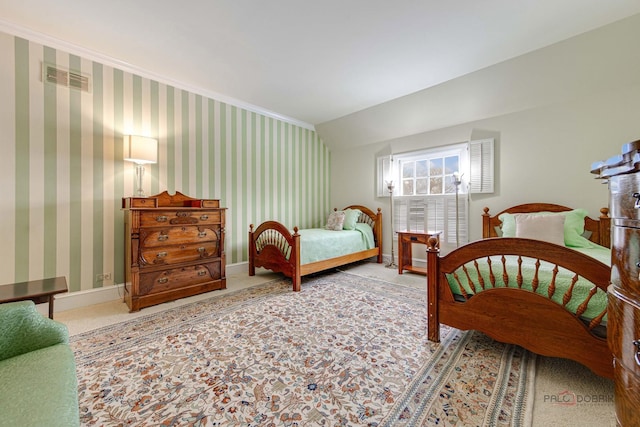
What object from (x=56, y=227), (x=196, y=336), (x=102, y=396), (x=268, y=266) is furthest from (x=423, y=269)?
(x=56, y=227)

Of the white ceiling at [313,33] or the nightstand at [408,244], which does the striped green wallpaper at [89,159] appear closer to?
the white ceiling at [313,33]

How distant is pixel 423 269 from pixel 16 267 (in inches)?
187

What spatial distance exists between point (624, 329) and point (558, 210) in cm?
294

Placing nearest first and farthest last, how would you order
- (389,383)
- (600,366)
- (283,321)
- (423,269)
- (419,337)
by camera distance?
(600,366)
(389,383)
(419,337)
(283,321)
(423,269)

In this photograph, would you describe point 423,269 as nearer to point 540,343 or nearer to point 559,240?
point 559,240

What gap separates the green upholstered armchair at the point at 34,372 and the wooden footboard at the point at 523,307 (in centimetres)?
201

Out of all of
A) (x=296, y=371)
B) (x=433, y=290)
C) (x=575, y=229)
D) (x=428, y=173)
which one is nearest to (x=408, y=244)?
(x=428, y=173)

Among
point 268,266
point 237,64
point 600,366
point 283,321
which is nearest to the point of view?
point 600,366

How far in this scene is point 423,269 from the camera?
3.88m

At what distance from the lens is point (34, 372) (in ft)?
2.95

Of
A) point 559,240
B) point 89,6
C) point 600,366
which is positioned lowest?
point 600,366

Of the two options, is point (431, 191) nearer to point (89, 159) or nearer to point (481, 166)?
point (481, 166)

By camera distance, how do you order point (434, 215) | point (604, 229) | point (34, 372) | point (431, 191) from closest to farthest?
1. point (34, 372)
2. point (604, 229)
3. point (434, 215)
4. point (431, 191)

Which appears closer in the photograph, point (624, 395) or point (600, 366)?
point (624, 395)
